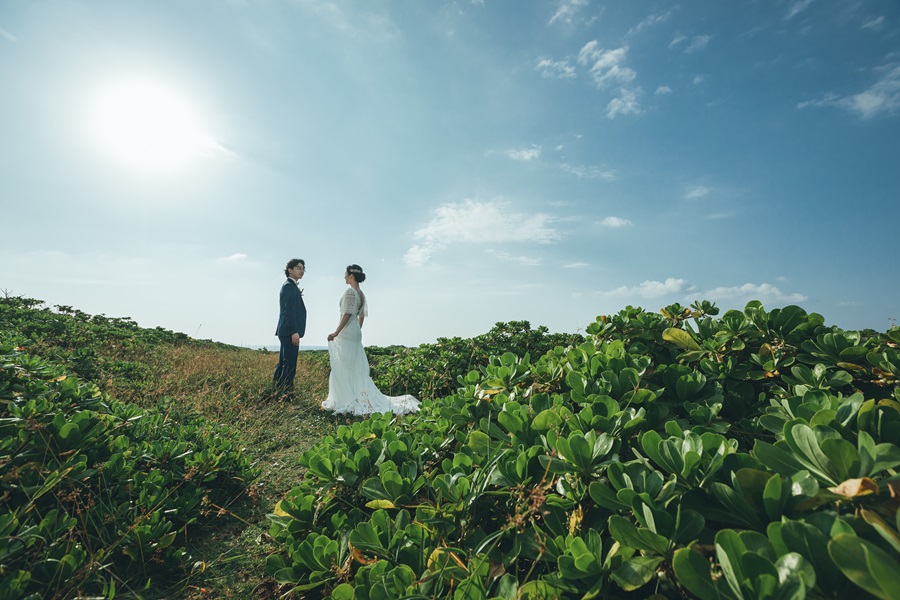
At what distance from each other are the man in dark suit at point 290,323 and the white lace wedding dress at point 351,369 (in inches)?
27.3

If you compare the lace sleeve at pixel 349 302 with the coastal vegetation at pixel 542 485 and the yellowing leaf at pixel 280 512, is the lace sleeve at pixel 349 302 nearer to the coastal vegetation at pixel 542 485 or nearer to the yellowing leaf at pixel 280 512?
the coastal vegetation at pixel 542 485

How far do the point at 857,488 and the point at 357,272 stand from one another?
786 cm

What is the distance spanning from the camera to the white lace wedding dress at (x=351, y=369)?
313 inches

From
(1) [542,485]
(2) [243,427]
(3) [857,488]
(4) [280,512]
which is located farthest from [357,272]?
(3) [857,488]

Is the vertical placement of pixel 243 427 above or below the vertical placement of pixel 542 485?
below

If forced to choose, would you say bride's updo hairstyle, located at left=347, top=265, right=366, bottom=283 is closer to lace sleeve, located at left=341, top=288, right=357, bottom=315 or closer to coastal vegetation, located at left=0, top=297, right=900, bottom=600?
lace sleeve, located at left=341, top=288, right=357, bottom=315

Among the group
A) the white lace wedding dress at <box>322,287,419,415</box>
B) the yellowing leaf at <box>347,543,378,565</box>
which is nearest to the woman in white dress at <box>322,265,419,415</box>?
the white lace wedding dress at <box>322,287,419,415</box>

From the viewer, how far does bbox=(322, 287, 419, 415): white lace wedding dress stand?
7.95 metres

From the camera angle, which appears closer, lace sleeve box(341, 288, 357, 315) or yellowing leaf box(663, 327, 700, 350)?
yellowing leaf box(663, 327, 700, 350)

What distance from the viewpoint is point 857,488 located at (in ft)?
3.02

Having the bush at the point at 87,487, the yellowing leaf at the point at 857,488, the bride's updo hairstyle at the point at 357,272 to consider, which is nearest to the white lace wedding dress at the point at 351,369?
the bride's updo hairstyle at the point at 357,272

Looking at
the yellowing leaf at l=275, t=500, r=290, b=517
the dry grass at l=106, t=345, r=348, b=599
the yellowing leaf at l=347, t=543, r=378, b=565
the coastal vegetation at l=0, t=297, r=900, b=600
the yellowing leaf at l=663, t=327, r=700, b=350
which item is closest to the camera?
the coastal vegetation at l=0, t=297, r=900, b=600

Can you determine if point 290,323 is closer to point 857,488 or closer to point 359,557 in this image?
point 359,557

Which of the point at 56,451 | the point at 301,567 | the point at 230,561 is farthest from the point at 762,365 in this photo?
the point at 56,451
